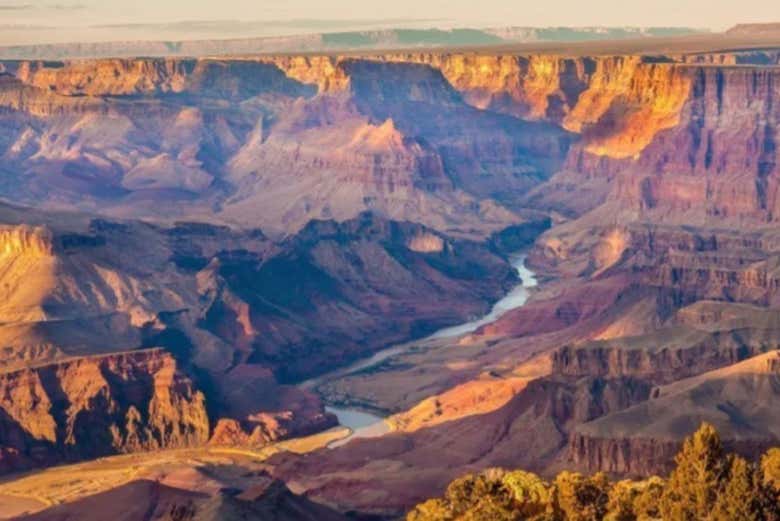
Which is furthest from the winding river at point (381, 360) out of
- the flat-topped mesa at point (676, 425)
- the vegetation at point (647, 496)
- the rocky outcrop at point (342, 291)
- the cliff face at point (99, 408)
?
the vegetation at point (647, 496)

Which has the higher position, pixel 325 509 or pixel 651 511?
pixel 651 511

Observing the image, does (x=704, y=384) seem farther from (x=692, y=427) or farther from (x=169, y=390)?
(x=169, y=390)

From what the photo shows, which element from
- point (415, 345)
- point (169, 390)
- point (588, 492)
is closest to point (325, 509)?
point (588, 492)

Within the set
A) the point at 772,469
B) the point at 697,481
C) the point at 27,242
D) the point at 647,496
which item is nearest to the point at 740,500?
the point at 697,481

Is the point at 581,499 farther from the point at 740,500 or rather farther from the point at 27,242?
the point at 27,242

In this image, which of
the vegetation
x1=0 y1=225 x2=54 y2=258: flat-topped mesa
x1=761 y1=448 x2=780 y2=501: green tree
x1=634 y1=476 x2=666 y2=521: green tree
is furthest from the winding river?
x1=761 y1=448 x2=780 y2=501: green tree

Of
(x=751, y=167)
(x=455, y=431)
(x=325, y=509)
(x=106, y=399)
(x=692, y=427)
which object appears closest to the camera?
(x=325, y=509)
